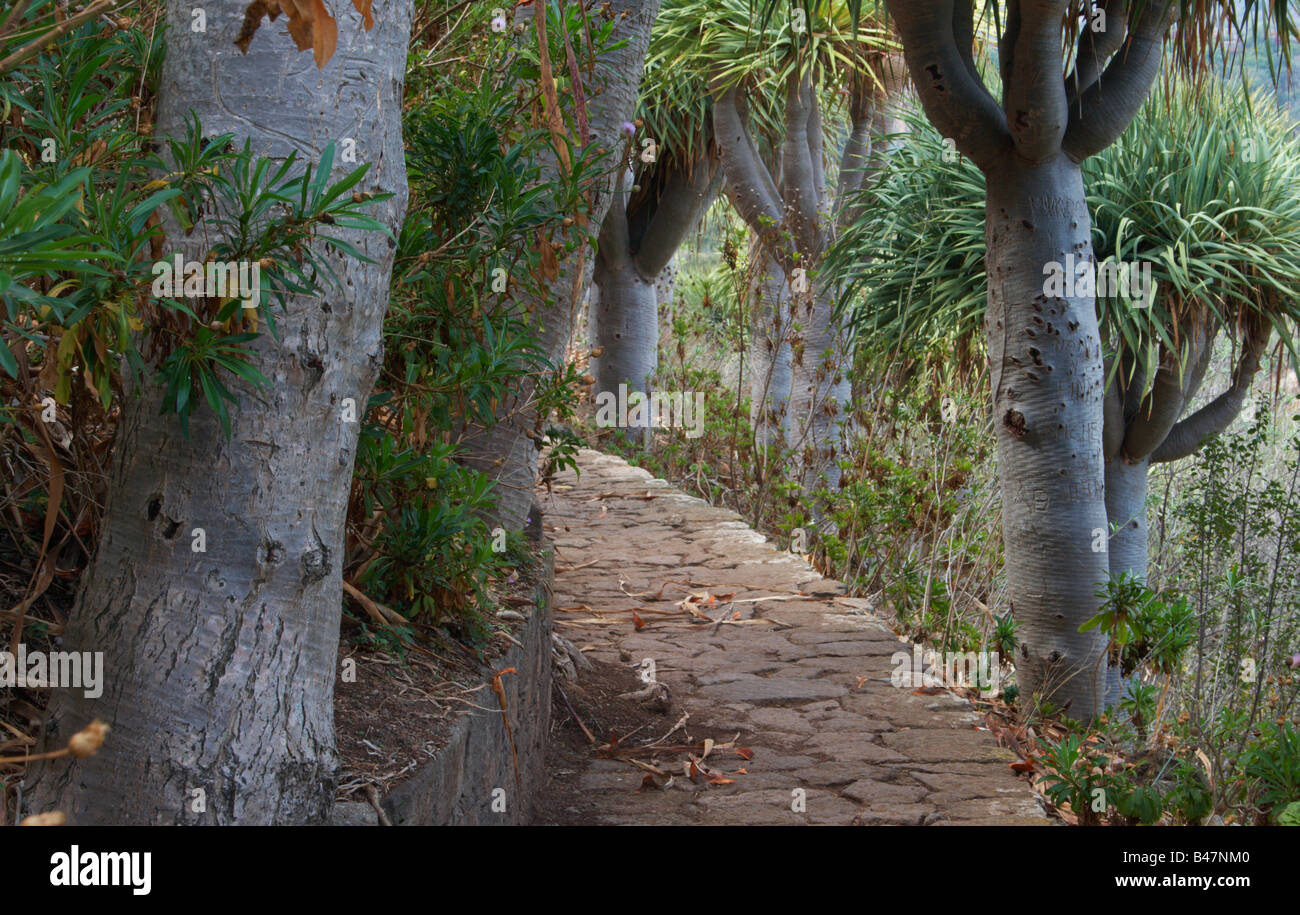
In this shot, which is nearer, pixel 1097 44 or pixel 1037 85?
pixel 1037 85

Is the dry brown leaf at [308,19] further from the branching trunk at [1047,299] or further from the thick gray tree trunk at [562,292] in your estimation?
the branching trunk at [1047,299]

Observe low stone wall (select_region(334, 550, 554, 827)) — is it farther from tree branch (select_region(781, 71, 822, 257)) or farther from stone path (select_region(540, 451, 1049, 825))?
tree branch (select_region(781, 71, 822, 257))

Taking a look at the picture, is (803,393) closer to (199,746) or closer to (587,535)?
(587,535)

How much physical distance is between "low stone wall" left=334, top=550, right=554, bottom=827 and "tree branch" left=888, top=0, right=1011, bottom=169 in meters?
2.52

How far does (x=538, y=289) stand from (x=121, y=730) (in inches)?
64.5

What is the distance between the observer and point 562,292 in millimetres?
3426

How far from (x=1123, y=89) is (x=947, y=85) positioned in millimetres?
788

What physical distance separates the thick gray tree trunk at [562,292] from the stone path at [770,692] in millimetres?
963

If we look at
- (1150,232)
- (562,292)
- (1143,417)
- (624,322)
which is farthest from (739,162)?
(562,292)

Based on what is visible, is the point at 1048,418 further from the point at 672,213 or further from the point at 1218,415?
the point at 672,213

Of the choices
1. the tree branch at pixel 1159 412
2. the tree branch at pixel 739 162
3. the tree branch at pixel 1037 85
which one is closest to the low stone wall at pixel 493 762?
the tree branch at pixel 1037 85

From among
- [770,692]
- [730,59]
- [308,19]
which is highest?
[730,59]

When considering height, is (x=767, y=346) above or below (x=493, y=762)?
above

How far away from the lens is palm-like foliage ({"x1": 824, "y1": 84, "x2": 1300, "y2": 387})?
5.83 m
